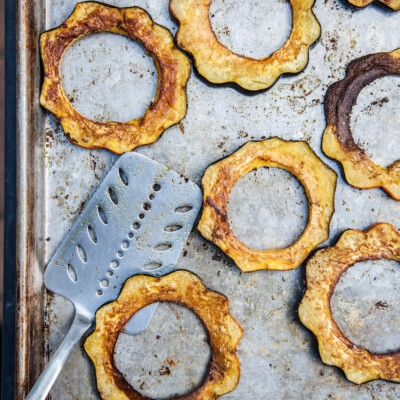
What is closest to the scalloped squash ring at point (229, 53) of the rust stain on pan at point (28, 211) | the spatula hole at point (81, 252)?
the rust stain on pan at point (28, 211)

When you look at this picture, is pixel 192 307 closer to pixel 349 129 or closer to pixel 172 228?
pixel 172 228

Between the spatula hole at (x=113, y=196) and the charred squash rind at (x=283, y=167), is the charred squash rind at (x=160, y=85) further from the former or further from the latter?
the charred squash rind at (x=283, y=167)

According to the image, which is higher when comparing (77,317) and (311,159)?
(311,159)

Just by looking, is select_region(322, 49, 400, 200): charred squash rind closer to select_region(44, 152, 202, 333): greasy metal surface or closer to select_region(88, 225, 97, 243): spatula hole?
select_region(44, 152, 202, 333): greasy metal surface

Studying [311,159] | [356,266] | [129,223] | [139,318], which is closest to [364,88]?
[311,159]

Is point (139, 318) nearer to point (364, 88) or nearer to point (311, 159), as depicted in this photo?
point (311, 159)

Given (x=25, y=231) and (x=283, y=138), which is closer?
(x=25, y=231)
